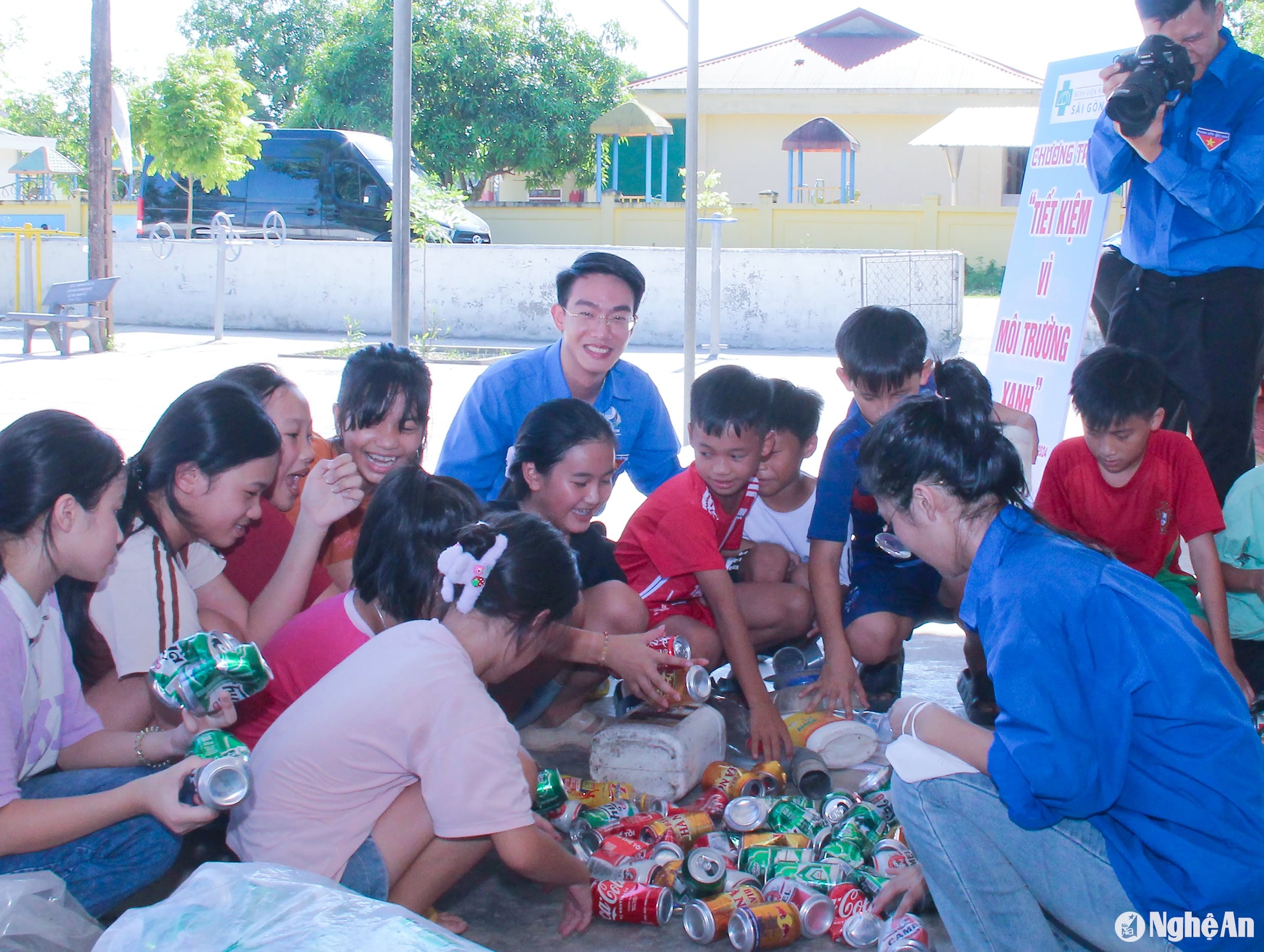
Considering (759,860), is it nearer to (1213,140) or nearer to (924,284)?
(1213,140)

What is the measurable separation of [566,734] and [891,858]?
1105 mm

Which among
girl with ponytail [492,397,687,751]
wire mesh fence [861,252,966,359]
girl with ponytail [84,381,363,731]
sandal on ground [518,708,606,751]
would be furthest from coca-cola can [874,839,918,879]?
wire mesh fence [861,252,966,359]

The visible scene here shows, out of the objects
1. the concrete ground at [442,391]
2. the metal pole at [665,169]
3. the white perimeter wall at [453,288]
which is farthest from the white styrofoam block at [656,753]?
the metal pole at [665,169]

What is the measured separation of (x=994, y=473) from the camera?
6.09 ft

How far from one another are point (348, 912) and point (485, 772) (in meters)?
0.44

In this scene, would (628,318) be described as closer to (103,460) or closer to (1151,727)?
(103,460)

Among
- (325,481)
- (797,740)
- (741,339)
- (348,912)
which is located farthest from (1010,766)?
(741,339)

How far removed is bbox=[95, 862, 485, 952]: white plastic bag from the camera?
1.46m

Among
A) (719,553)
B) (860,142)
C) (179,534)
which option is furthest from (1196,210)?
(860,142)

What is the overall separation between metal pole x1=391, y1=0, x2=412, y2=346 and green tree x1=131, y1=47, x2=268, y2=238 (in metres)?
11.8

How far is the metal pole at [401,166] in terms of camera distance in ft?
12.7

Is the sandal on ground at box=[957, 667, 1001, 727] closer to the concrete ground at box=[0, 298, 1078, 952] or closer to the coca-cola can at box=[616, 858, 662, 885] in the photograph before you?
the concrete ground at box=[0, 298, 1078, 952]

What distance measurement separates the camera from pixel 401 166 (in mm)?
4020

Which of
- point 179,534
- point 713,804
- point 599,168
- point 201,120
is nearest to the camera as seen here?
point 179,534
